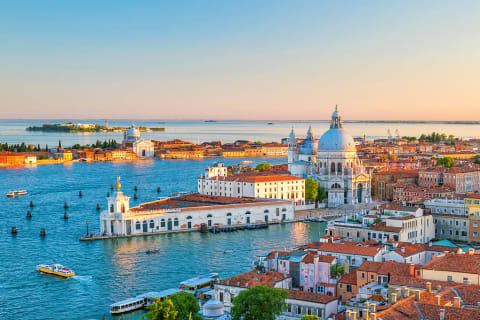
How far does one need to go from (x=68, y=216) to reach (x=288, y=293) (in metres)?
21.8

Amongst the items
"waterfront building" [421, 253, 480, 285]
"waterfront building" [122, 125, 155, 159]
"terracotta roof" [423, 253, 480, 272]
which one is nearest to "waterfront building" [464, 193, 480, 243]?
"terracotta roof" [423, 253, 480, 272]

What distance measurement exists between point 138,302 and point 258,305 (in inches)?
214

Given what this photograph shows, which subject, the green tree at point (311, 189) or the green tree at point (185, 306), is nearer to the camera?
the green tree at point (185, 306)

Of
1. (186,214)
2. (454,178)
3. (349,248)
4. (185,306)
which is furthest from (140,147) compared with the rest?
(185,306)

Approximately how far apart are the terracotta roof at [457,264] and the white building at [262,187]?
2205 centimetres

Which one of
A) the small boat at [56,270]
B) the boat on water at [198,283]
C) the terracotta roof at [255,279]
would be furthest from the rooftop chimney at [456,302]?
the small boat at [56,270]

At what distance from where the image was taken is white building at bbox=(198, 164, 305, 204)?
3653 cm

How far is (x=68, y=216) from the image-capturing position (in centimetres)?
3291

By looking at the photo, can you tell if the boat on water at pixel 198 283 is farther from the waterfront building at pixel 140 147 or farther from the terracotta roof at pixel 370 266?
the waterfront building at pixel 140 147

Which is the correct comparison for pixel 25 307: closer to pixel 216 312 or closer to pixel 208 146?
pixel 216 312

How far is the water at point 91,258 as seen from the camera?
17.5 metres

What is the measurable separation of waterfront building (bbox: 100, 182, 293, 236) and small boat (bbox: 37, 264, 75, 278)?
6.37 meters

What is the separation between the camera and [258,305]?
1201 centimetres

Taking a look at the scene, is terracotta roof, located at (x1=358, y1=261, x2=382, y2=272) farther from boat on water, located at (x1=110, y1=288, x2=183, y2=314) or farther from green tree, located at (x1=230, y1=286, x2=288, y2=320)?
boat on water, located at (x1=110, y1=288, x2=183, y2=314)
